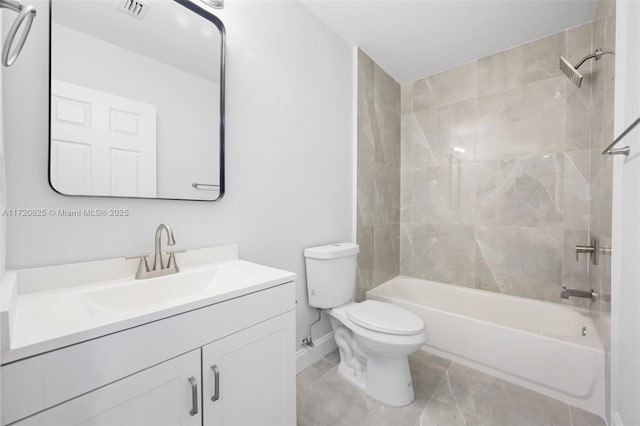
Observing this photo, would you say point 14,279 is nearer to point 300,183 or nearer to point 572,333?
point 300,183

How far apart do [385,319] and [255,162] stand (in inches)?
45.6

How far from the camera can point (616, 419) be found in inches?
47.1

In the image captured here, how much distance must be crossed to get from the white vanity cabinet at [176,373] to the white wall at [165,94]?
0.64 m

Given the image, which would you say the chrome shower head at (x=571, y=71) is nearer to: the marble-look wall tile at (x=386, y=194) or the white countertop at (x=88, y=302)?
the marble-look wall tile at (x=386, y=194)

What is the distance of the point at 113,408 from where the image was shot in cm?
67

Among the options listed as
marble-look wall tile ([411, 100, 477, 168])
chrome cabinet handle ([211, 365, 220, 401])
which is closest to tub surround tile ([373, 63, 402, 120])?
marble-look wall tile ([411, 100, 477, 168])

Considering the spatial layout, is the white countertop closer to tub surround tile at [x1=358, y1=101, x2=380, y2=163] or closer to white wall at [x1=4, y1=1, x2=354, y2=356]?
white wall at [x1=4, y1=1, x2=354, y2=356]

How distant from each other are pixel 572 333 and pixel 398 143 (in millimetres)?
2030

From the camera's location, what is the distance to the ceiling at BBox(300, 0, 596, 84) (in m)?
1.76

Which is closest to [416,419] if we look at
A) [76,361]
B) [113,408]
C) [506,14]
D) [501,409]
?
[501,409]

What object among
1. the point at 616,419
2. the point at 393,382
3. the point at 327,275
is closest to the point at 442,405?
the point at 393,382

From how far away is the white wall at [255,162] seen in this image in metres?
0.90

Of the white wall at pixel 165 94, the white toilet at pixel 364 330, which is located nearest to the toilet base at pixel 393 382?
the white toilet at pixel 364 330

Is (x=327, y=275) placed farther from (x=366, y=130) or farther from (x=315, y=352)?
(x=366, y=130)
